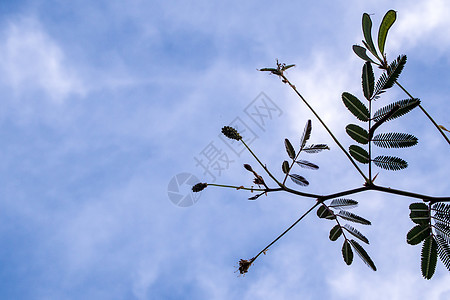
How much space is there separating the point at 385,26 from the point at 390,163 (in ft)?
2.25

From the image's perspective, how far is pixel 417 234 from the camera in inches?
69.9

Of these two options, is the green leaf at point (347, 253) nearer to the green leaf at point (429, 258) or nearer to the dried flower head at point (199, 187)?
the green leaf at point (429, 258)

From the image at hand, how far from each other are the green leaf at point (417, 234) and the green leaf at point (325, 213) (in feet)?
1.21

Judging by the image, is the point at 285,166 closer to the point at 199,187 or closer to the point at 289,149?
the point at 289,149

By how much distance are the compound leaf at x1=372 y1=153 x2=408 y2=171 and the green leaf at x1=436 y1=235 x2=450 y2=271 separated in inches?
15.3

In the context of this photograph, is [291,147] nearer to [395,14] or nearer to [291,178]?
[291,178]

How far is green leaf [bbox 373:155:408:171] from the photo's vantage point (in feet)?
5.70

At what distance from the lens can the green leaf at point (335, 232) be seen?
1.98 meters

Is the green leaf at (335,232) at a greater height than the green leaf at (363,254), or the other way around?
the green leaf at (335,232)

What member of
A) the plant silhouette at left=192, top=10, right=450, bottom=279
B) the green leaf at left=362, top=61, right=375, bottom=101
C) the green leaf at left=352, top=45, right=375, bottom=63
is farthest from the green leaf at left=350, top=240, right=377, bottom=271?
the green leaf at left=352, top=45, right=375, bottom=63

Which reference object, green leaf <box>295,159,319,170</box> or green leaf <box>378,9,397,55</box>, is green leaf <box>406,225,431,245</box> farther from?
green leaf <box>378,9,397,55</box>

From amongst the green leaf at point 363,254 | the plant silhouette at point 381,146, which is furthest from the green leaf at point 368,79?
the green leaf at point 363,254

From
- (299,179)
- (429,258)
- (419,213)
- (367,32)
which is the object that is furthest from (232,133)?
(429,258)

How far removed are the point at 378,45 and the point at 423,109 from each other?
42 cm
